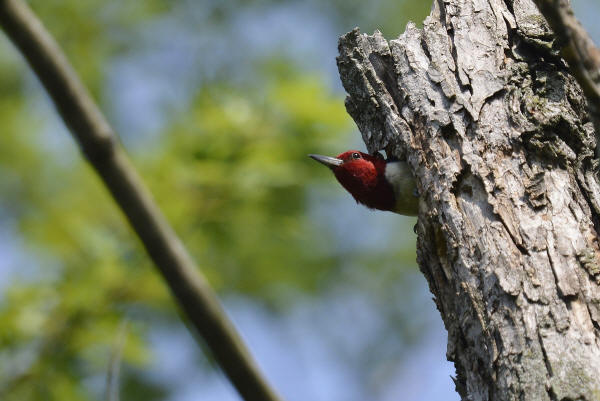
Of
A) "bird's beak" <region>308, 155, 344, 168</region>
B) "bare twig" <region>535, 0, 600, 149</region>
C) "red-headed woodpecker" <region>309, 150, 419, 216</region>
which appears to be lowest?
"bare twig" <region>535, 0, 600, 149</region>

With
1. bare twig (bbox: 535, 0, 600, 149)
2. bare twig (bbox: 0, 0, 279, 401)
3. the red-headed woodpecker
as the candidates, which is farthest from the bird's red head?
bare twig (bbox: 535, 0, 600, 149)

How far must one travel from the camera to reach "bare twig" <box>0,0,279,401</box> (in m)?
3.01

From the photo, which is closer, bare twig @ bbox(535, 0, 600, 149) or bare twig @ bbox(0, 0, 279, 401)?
bare twig @ bbox(535, 0, 600, 149)

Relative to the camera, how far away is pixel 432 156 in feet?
9.90

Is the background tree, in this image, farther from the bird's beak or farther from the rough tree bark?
the rough tree bark

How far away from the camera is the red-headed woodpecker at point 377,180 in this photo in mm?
3788

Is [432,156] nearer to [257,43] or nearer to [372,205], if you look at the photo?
[372,205]

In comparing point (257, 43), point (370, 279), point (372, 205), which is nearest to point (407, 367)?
point (370, 279)

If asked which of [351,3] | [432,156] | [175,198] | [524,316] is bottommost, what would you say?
[524,316]

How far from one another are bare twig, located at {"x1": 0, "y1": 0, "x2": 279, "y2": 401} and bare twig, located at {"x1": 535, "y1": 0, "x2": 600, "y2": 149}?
1.81m

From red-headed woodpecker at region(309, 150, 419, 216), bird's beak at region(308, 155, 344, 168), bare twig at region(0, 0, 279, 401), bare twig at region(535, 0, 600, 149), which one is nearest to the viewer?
bare twig at region(535, 0, 600, 149)

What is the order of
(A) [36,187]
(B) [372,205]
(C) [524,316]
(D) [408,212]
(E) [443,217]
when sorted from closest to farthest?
1. (C) [524,316]
2. (E) [443,217]
3. (D) [408,212]
4. (B) [372,205]
5. (A) [36,187]

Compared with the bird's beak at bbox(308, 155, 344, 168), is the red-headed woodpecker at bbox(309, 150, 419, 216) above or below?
below

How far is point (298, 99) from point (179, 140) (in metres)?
0.91
